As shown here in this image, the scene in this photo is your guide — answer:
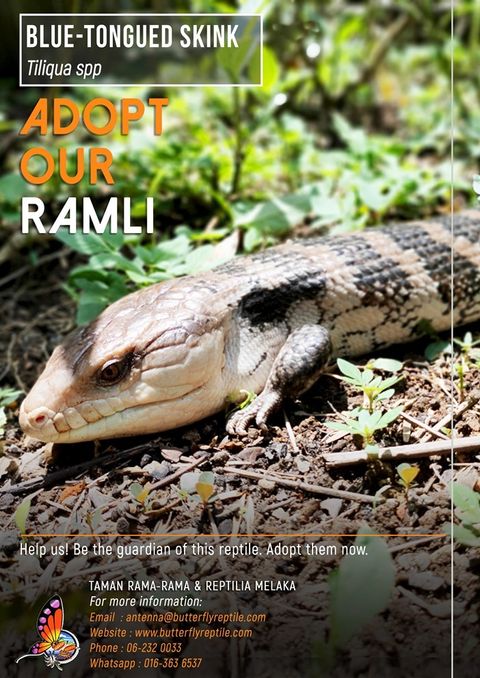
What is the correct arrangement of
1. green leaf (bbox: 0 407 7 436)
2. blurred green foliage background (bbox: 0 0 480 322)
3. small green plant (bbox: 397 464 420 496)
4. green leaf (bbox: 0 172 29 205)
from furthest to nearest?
green leaf (bbox: 0 172 29 205) < blurred green foliage background (bbox: 0 0 480 322) < green leaf (bbox: 0 407 7 436) < small green plant (bbox: 397 464 420 496)

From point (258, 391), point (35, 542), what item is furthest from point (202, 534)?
point (258, 391)

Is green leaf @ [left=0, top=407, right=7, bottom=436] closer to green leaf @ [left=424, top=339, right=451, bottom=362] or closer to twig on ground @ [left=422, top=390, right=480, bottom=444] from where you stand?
twig on ground @ [left=422, top=390, right=480, bottom=444]

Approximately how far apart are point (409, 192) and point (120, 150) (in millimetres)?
1399

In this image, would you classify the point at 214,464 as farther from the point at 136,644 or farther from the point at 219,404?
the point at 136,644

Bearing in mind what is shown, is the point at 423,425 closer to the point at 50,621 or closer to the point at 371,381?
the point at 371,381

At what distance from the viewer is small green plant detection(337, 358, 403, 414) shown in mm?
2350

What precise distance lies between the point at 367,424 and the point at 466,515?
0.38 meters

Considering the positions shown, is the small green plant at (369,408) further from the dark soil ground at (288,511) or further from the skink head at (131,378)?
the skink head at (131,378)

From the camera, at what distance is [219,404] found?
2510mm

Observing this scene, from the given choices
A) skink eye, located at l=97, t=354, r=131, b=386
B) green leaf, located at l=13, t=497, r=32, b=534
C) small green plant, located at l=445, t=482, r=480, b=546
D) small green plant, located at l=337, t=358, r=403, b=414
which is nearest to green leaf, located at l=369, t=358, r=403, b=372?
small green plant, located at l=337, t=358, r=403, b=414

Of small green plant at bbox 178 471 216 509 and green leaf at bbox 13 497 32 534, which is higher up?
small green plant at bbox 178 471 216 509

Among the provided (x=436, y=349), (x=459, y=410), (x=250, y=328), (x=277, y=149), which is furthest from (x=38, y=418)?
(x=277, y=149)

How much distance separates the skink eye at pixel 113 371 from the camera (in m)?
2.34

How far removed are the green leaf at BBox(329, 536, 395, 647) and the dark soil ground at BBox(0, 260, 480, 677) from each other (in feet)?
0.16
